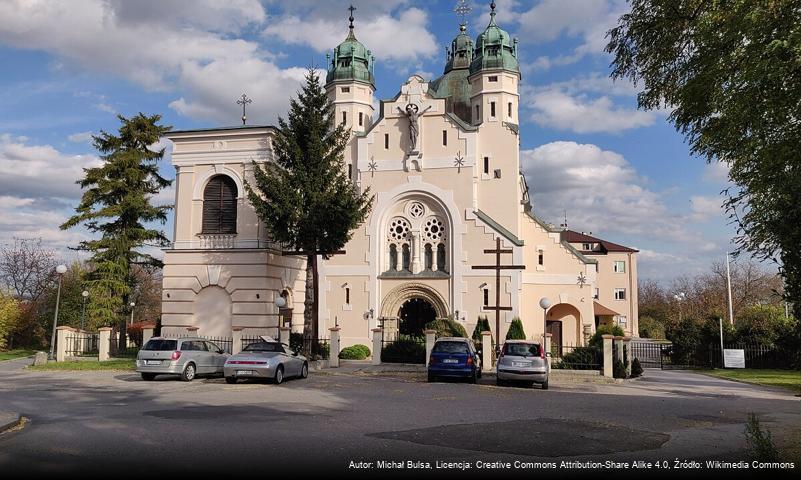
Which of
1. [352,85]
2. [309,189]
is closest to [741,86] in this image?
[309,189]

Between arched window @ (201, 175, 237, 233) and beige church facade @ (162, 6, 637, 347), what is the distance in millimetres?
54

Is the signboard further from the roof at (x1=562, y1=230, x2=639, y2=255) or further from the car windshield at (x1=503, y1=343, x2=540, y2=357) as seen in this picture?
the roof at (x1=562, y1=230, x2=639, y2=255)

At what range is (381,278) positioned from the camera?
34.4 meters

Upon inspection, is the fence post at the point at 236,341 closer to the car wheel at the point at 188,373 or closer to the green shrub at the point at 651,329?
the car wheel at the point at 188,373

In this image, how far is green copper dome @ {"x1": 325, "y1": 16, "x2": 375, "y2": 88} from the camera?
37.9m

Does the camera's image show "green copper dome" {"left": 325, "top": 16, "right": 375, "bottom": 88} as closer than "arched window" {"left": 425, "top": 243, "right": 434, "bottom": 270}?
No

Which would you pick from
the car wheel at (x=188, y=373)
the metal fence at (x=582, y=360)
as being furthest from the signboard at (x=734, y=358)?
the car wheel at (x=188, y=373)

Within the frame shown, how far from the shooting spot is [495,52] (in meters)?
36.2

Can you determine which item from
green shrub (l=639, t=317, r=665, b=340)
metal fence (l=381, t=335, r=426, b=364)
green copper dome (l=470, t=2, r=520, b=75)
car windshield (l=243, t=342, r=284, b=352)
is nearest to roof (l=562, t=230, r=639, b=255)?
green shrub (l=639, t=317, r=665, b=340)

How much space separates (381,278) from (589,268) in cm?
1179

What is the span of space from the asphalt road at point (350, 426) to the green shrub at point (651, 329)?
52.4 m

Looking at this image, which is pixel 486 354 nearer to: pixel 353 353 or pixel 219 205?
pixel 353 353

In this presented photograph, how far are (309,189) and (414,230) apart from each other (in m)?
9.99

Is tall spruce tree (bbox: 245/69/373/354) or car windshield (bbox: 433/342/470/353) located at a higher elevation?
tall spruce tree (bbox: 245/69/373/354)
